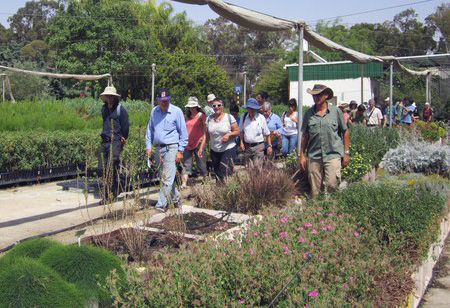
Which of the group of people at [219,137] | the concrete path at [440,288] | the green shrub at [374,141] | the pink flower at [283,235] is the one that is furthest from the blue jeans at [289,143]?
the pink flower at [283,235]

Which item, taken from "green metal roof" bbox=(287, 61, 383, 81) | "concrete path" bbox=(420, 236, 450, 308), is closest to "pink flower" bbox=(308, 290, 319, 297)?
"concrete path" bbox=(420, 236, 450, 308)

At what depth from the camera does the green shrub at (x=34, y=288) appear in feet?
10.6

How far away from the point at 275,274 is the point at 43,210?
229 inches

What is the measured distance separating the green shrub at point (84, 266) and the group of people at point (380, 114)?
1159cm

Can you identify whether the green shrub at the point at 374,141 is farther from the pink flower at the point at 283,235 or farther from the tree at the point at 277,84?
the tree at the point at 277,84

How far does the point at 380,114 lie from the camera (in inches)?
669

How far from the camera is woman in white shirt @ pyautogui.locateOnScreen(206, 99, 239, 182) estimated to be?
28.4 feet

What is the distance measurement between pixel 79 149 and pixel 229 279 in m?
9.01

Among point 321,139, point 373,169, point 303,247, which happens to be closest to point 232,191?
point 321,139

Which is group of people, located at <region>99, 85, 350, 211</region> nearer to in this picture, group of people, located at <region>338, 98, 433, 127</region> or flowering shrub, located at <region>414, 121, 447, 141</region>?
group of people, located at <region>338, 98, 433, 127</region>

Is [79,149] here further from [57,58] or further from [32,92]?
[57,58]

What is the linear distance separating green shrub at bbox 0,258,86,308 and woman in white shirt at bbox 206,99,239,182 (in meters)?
5.29

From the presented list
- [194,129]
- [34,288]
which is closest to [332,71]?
[194,129]

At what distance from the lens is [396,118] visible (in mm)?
20672
